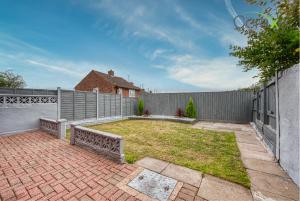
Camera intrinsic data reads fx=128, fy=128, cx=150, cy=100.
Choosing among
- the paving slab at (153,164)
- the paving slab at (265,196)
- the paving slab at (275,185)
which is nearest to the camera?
the paving slab at (265,196)

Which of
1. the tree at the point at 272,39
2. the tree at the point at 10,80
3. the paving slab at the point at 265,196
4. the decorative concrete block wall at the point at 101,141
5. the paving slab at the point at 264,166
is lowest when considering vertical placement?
the paving slab at the point at 264,166

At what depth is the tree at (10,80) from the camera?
43.0 ft

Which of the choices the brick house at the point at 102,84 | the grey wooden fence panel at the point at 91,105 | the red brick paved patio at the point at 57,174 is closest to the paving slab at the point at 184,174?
the red brick paved patio at the point at 57,174

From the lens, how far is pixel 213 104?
10.2m

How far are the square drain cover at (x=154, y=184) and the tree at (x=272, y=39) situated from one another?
2.88 metres

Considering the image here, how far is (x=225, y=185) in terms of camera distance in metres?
2.27

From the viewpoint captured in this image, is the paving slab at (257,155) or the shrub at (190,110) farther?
the shrub at (190,110)

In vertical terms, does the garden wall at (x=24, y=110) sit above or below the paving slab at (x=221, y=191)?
above

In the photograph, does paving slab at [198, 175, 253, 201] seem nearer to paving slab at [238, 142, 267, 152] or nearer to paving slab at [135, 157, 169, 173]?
paving slab at [135, 157, 169, 173]

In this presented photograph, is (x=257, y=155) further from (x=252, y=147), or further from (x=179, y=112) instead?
(x=179, y=112)

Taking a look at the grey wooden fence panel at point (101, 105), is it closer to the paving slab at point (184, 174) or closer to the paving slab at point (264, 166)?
the paving slab at point (184, 174)

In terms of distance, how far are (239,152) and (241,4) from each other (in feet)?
13.7

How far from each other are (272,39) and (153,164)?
3.61 m

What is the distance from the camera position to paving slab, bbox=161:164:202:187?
2383 millimetres
